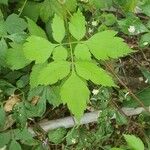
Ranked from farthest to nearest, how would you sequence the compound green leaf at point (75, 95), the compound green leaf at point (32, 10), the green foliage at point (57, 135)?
1. the green foliage at point (57, 135)
2. the compound green leaf at point (32, 10)
3. the compound green leaf at point (75, 95)

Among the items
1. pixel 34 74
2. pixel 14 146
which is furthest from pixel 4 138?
pixel 34 74

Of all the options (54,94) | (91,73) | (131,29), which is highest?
(91,73)

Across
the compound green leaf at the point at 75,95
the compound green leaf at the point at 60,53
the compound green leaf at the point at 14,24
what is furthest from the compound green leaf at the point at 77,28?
the compound green leaf at the point at 14,24

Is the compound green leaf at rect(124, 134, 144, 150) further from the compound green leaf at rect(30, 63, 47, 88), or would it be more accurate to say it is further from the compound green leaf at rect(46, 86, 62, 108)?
the compound green leaf at rect(30, 63, 47, 88)

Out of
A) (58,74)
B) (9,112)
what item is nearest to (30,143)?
(9,112)

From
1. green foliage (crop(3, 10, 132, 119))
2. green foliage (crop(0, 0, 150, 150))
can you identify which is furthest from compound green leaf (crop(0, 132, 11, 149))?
green foliage (crop(3, 10, 132, 119))

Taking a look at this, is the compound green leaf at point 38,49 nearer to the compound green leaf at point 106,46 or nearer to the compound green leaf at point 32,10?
the compound green leaf at point 106,46

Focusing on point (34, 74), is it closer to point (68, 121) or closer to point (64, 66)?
point (64, 66)

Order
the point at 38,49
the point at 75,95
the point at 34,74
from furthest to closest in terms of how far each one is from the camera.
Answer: the point at 34,74
the point at 38,49
the point at 75,95
